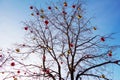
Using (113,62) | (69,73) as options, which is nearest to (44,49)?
(69,73)

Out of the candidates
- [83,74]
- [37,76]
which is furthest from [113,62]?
[37,76]

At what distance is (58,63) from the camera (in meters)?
20.9

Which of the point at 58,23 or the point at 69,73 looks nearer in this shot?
the point at 69,73

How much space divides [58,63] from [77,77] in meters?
1.61

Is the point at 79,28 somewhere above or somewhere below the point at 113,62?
above

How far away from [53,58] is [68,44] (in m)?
1.41

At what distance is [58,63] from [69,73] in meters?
1.07

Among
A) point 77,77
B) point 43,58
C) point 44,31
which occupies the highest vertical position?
point 44,31

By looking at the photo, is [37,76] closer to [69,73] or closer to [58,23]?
[69,73]

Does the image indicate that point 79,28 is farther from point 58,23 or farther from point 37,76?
point 37,76

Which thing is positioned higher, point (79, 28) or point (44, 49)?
point (79, 28)

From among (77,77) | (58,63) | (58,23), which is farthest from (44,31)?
(77,77)

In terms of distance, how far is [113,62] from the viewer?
802 inches

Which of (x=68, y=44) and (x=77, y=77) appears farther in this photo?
(x=68, y=44)
